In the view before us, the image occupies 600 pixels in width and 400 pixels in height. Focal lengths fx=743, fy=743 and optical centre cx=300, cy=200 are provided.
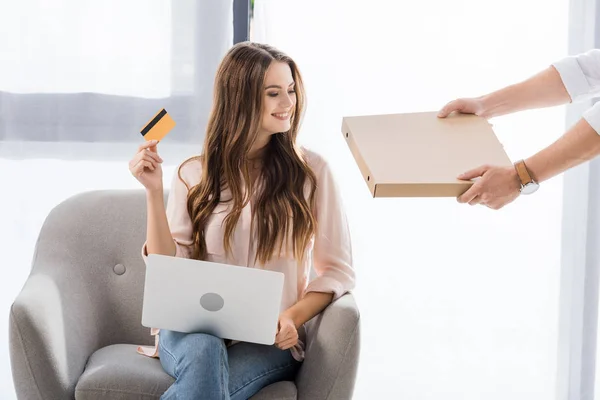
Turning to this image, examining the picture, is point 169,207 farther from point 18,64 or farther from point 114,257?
point 18,64

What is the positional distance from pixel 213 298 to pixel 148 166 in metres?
0.38

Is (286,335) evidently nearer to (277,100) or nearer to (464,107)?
(277,100)

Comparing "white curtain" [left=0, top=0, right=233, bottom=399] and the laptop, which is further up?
"white curtain" [left=0, top=0, right=233, bottom=399]

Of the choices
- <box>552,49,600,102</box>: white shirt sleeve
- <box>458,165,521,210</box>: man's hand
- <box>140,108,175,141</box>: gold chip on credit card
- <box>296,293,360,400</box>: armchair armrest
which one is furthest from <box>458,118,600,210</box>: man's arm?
<box>140,108,175,141</box>: gold chip on credit card

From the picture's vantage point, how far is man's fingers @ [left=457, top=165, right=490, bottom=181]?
1.60m

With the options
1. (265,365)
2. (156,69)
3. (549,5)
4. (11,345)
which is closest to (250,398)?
(265,365)

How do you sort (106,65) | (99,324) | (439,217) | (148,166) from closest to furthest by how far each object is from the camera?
1. (148,166)
2. (99,324)
3. (106,65)
4. (439,217)

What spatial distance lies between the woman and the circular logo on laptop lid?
0.54ft

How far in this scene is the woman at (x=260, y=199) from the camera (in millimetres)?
1855

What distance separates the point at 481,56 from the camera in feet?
7.97

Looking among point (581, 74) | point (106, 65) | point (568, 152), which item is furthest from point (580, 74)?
point (106, 65)

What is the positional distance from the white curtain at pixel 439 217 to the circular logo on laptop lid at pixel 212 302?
87cm

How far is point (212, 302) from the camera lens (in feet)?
5.55

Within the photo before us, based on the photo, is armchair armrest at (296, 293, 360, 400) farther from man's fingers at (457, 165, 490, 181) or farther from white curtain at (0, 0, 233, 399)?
white curtain at (0, 0, 233, 399)
